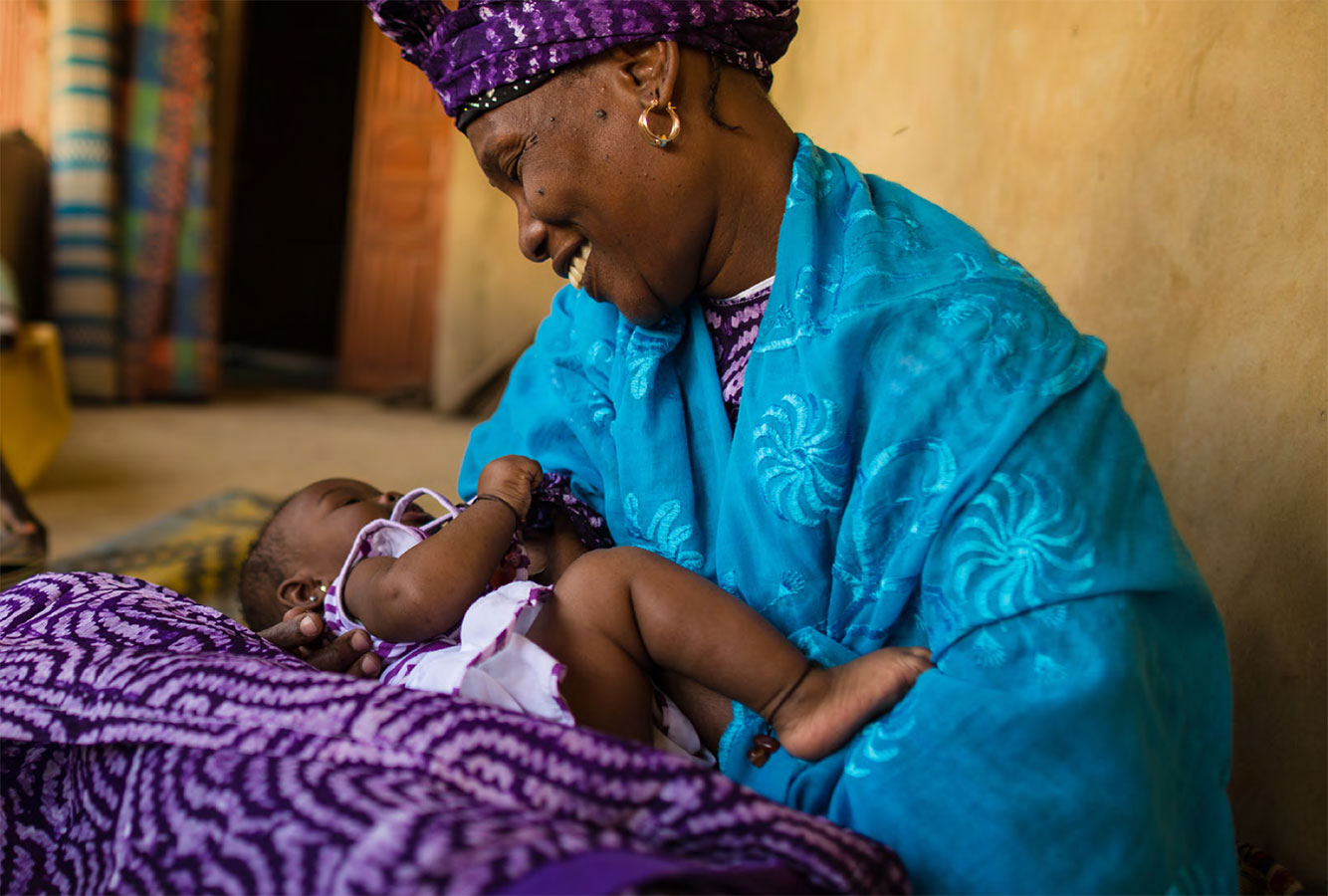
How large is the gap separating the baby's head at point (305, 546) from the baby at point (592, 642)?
A: 21 centimetres

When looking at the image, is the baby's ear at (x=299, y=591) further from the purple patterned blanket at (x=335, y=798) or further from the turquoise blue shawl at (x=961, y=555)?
the turquoise blue shawl at (x=961, y=555)

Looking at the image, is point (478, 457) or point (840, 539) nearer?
point (840, 539)

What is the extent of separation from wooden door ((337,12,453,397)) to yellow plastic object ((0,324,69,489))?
3.99 metres

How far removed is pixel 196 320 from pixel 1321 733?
7.92m

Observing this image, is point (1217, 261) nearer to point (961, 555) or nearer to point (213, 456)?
point (961, 555)

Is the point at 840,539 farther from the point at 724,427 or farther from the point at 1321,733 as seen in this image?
the point at 1321,733

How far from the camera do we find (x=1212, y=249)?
1.98 metres

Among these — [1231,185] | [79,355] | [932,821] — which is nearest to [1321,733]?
[932,821]

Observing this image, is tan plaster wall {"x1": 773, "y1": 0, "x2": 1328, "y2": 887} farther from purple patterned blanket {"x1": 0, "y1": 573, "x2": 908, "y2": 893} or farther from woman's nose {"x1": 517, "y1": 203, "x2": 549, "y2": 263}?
woman's nose {"x1": 517, "y1": 203, "x2": 549, "y2": 263}

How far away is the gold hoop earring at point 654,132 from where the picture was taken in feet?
5.27

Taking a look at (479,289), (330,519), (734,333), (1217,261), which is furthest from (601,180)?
(479,289)

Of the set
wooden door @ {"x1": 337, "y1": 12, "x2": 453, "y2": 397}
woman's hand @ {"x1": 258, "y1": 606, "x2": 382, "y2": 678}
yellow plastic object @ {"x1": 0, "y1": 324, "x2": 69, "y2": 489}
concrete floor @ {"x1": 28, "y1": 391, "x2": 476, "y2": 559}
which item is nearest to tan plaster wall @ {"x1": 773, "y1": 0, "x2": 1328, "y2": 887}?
woman's hand @ {"x1": 258, "y1": 606, "x2": 382, "y2": 678}

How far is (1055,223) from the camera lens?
253cm

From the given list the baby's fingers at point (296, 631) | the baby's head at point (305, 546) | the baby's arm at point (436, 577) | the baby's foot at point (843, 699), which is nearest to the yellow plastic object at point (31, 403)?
the baby's head at point (305, 546)
